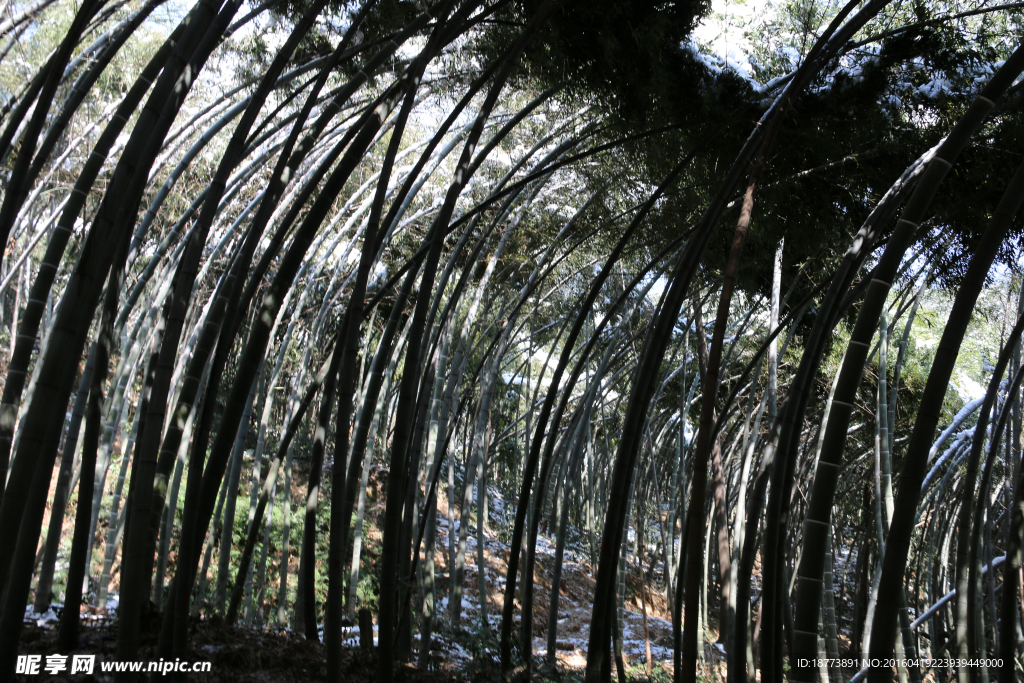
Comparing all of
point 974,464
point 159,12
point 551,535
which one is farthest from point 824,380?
point 159,12

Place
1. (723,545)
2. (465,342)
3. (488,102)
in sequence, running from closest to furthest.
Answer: (488,102) < (465,342) < (723,545)

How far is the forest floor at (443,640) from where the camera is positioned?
2537 mm

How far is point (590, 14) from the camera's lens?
3004mm

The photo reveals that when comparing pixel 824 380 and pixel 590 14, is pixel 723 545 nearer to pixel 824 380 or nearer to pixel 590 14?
pixel 824 380

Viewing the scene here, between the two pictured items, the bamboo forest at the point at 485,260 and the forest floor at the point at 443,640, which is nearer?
the bamboo forest at the point at 485,260

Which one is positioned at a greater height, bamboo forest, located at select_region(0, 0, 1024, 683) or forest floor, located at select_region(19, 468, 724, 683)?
bamboo forest, located at select_region(0, 0, 1024, 683)

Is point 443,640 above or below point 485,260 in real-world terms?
below

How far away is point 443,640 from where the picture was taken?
4832mm

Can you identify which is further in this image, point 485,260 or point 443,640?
point 485,260

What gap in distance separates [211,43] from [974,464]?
383cm

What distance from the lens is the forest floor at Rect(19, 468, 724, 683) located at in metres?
2.54

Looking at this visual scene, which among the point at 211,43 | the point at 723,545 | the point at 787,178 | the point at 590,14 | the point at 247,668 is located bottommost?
the point at 247,668

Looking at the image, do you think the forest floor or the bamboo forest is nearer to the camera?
the bamboo forest

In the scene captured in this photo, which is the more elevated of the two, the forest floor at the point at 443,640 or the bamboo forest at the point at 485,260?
the bamboo forest at the point at 485,260
